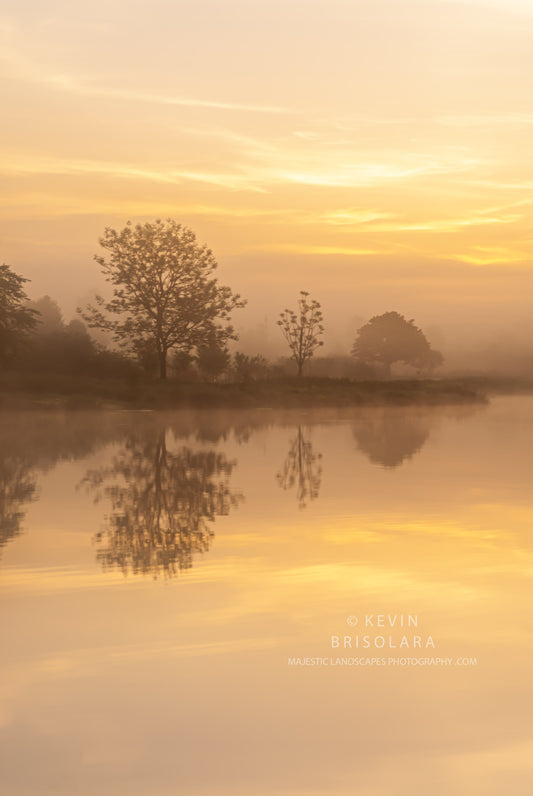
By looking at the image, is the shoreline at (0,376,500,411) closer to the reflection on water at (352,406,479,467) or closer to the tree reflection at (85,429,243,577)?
the reflection on water at (352,406,479,467)

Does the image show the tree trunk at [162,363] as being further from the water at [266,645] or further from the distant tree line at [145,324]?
the water at [266,645]

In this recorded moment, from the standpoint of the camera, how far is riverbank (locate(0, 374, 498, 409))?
6147 cm

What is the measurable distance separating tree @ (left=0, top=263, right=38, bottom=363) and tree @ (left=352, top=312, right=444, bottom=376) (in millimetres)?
85779

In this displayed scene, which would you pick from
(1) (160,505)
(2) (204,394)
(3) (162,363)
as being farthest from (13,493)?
(3) (162,363)

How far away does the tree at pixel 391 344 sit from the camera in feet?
485

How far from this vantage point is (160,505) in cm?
1468

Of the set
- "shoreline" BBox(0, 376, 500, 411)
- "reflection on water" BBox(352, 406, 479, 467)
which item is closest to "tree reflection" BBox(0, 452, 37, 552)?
"reflection on water" BBox(352, 406, 479, 467)

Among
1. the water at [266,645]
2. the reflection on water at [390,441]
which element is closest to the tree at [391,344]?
the reflection on water at [390,441]

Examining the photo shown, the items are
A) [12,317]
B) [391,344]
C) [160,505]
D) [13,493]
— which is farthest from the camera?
[391,344]

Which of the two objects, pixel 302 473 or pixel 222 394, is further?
pixel 222 394

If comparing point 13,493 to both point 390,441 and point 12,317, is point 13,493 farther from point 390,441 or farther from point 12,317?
point 12,317

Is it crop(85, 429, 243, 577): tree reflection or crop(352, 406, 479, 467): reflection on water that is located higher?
crop(85, 429, 243, 577): tree reflection

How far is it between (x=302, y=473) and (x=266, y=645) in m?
12.6

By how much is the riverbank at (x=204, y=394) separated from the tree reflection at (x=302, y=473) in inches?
1433
